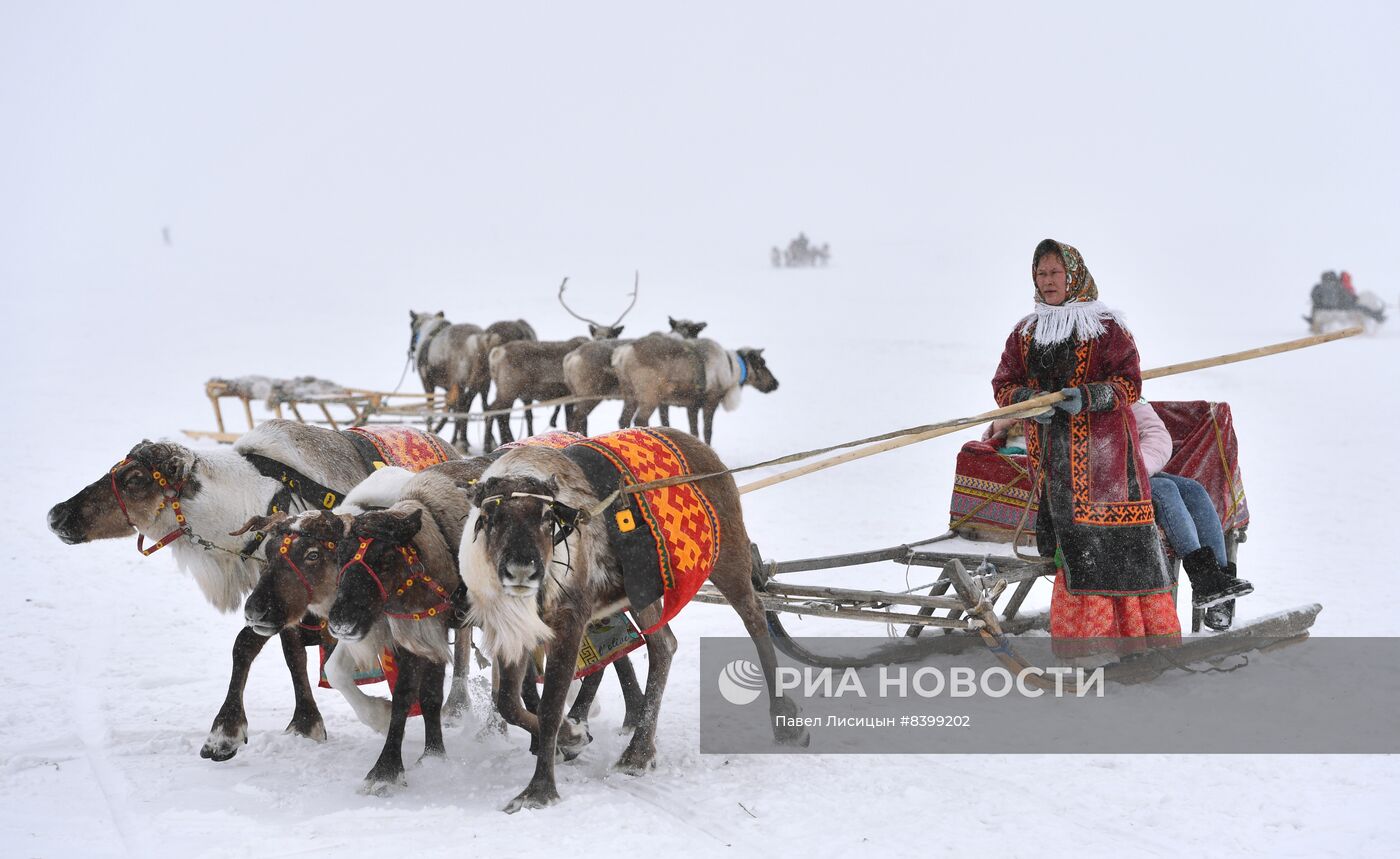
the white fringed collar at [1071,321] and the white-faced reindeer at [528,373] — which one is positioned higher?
the white fringed collar at [1071,321]

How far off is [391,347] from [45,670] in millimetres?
19166

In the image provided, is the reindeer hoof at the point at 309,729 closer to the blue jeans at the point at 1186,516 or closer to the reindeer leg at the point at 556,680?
the reindeer leg at the point at 556,680

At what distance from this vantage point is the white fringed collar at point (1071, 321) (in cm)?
493

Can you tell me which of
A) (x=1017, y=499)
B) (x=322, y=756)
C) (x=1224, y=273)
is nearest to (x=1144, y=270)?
(x=1224, y=273)

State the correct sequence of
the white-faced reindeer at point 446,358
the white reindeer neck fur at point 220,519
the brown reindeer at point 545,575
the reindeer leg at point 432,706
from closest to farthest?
the brown reindeer at point 545,575 → the reindeer leg at point 432,706 → the white reindeer neck fur at point 220,519 → the white-faced reindeer at point 446,358

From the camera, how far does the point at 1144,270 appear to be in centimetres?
3931

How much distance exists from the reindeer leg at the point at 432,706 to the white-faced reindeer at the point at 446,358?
26.9 feet

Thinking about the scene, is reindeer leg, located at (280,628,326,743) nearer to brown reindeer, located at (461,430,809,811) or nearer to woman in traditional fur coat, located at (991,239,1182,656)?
brown reindeer, located at (461,430,809,811)

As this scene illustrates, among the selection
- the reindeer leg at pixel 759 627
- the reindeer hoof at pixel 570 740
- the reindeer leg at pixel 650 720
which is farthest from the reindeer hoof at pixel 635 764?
the reindeer leg at pixel 759 627

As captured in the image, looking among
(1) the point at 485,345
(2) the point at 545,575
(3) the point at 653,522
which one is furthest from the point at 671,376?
(2) the point at 545,575

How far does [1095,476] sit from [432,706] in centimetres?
302

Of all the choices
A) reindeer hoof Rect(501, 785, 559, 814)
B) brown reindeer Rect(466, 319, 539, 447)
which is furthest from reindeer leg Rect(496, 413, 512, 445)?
reindeer hoof Rect(501, 785, 559, 814)

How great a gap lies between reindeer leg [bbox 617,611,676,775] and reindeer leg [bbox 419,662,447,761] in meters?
0.72

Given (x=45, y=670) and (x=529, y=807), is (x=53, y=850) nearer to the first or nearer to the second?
(x=529, y=807)
